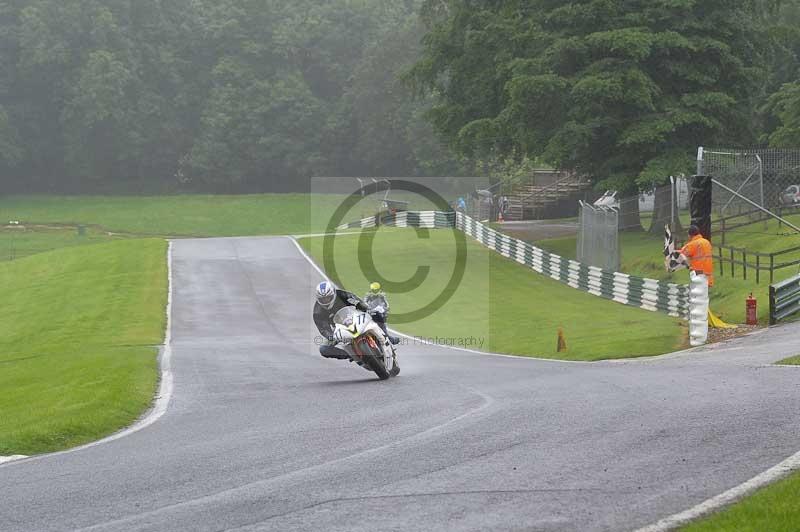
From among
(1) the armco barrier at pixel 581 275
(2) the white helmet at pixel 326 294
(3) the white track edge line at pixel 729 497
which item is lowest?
(1) the armco barrier at pixel 581 275

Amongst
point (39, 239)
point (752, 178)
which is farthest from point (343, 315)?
point (39, 239)

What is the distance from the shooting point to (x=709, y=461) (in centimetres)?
902

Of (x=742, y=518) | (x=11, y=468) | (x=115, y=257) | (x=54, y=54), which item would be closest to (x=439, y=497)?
(x=742, y=518)

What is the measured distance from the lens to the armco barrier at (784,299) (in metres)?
23.0

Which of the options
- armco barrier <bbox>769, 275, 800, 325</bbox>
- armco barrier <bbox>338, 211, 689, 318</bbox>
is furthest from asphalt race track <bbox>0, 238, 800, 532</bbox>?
armco barrier <bbox>338, 211, 689, 318</bbox>

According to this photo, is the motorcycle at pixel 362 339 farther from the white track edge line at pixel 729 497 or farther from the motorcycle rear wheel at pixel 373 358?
the white track edge line at pixel 729 497

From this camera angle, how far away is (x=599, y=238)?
35375 mm

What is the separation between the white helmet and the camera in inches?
657

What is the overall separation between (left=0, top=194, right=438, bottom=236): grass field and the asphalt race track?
59524 mm

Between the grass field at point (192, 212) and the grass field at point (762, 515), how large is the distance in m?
66.6

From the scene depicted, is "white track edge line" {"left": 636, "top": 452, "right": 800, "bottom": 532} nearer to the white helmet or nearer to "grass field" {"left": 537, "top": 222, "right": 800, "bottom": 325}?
the white helmet

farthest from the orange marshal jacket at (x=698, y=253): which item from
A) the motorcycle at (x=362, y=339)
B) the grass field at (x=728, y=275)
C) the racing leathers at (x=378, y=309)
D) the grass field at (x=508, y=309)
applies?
the motorcycle at (x=362, y=339)

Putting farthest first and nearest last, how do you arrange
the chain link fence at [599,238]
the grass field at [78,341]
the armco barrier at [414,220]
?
the armco barrier at [414,220]
the chain link fence at [599,238]
the grass field at [78,341]

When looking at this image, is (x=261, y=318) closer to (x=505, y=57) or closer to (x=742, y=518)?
(x=505, y=57)
